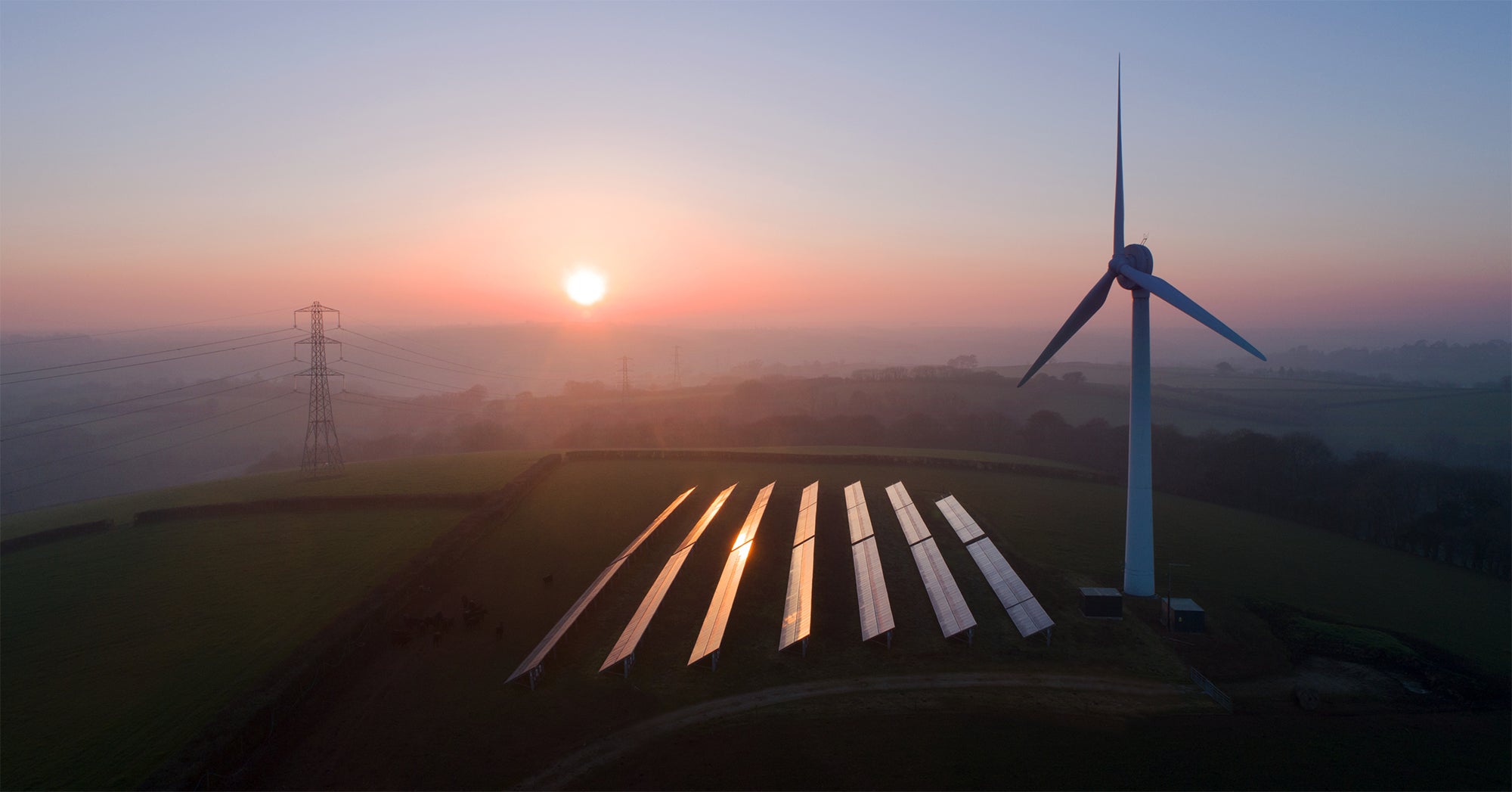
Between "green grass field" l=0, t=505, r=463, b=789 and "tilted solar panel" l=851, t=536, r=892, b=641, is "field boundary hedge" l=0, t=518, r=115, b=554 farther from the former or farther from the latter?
"tilted solar panel" l=851, t=536, r=892, b=641

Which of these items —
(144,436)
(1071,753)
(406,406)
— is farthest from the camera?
(406,406)

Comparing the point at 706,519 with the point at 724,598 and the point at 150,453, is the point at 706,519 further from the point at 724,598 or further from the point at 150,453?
the point at 150,453

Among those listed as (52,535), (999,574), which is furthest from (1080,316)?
(52,535)

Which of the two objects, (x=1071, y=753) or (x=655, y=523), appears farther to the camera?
(x=655, y=523)

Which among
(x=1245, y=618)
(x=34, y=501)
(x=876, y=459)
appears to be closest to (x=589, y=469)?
(x=876, y=459)

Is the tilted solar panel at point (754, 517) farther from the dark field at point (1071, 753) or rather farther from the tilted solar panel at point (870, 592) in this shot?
the dark field at point (1071, 753)

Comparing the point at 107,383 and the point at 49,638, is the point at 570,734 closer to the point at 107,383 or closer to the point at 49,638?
the point at 49,638

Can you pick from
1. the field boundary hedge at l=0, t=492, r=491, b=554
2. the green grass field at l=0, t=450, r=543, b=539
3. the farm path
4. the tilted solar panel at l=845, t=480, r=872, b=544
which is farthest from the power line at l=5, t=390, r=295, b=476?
the farm path
